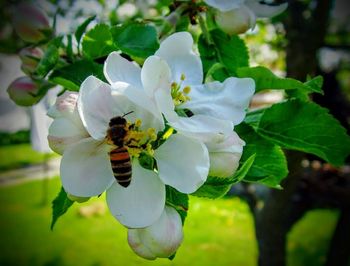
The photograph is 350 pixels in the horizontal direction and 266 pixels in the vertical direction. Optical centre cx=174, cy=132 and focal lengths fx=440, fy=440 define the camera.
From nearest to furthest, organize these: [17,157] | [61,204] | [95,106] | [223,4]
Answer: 1. [95,106]
2. [61,204]
3. [223,4]
4. [17,157]

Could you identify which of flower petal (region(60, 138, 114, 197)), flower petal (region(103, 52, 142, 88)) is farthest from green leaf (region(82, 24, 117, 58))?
flower petal (region(60, 138, 114, 197))

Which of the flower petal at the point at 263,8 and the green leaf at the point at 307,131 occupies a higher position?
the flower petal at the point at 263,8

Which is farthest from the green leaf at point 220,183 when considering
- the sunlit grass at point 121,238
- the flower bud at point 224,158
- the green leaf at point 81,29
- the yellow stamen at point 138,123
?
the sunlit grass at point 121,238

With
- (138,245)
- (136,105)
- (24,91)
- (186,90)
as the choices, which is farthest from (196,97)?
(24,91)

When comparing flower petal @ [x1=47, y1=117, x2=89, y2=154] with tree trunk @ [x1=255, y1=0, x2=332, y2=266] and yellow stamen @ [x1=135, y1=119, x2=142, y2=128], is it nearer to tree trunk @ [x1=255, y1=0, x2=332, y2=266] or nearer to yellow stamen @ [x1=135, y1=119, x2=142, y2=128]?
yellow stamen @ [x1=135, y1=119, x2=142, y2=128]

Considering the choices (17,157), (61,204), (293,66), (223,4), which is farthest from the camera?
(17,157)

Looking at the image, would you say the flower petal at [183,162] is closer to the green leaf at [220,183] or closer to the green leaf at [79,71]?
the green leaf at [220,183]

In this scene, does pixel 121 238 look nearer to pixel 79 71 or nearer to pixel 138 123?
pixel 79 71

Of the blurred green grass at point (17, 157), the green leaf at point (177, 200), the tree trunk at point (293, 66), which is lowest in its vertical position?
the blurred green grass at point (17, 157)

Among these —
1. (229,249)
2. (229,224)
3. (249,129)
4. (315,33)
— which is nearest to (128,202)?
(249,129)
